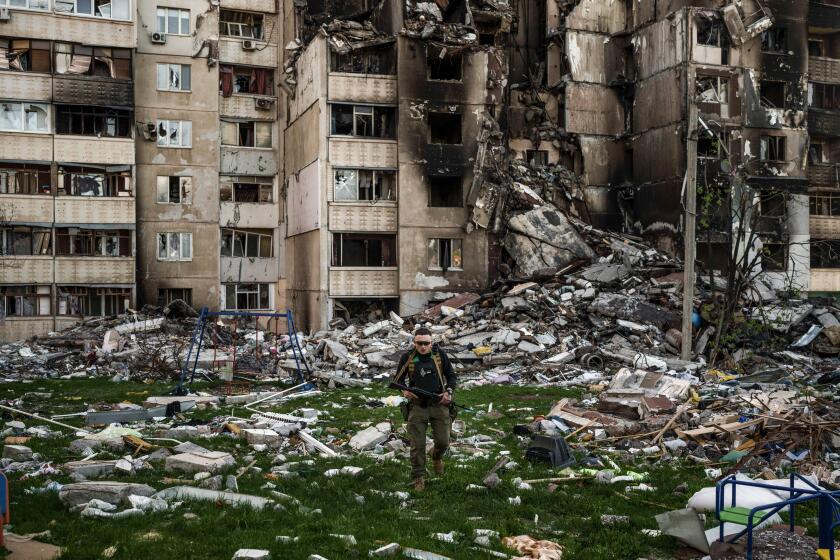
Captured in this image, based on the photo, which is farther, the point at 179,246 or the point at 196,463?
the point at 179,246

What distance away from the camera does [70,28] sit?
33500 mm

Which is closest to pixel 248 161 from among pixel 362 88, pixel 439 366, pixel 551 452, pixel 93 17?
pixel 362 88

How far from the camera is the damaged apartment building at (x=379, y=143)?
3281 cm

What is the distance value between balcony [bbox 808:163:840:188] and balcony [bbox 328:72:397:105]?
71.8 ft

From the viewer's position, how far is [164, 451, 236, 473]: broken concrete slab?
9578 millimetres

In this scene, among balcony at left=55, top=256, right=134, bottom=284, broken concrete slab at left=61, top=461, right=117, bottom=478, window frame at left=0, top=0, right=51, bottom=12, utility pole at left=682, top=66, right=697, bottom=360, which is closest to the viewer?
broken concrete slab at left=61, top=461, right=117, bottom=478

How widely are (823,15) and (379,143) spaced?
24.2 meters

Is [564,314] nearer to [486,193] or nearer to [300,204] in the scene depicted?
[486,193]

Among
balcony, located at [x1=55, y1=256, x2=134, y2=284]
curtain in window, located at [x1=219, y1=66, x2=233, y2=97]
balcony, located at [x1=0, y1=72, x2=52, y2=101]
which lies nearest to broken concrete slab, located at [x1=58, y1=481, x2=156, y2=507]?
balcony, located at [x1=55, y1=256, x2=134, y2=284]

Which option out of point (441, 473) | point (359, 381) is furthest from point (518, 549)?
point (359, 381)

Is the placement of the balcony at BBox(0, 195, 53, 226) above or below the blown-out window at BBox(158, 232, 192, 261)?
above

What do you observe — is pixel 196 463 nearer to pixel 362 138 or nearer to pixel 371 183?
pixel 371 183

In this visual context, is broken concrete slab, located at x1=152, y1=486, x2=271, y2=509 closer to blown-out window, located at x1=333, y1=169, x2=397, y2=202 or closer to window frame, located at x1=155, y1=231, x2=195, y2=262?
blown-out window, located at x1=333, y1=169, x2=397, y2=202

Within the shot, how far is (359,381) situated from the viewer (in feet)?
65.3
